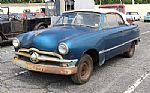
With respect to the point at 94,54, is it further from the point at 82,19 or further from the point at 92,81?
the point at 82,19

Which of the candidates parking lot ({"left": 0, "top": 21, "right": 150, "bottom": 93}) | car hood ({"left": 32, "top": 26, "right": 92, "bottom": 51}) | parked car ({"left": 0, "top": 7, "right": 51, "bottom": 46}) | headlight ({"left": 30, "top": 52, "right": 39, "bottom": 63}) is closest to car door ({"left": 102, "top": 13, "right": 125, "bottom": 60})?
parking lot ({"left": 0, "top": 21, "right": 150, "bottom": 93})

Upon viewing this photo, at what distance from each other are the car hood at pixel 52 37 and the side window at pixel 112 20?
90 cm

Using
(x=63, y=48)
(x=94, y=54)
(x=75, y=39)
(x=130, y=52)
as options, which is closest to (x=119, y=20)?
(x=130, y=52)

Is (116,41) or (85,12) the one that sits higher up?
(85,12)

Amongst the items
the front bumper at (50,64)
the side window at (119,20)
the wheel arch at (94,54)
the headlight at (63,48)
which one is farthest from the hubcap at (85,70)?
the side window at (119,20)

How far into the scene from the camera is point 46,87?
20.5 ft

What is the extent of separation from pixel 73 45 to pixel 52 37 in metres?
0.53

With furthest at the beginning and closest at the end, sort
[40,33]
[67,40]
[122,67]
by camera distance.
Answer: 1. [122,67]
2. [40,33]
3. [67,40]

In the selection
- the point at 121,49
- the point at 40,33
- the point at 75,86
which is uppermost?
the point at 40,33

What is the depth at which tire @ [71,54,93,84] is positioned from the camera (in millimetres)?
6312

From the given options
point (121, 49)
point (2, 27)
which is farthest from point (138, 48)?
point (2, 27)

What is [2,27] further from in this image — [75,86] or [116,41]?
[75,86]

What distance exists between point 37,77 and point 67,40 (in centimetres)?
136

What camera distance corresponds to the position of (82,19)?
7.54 m
